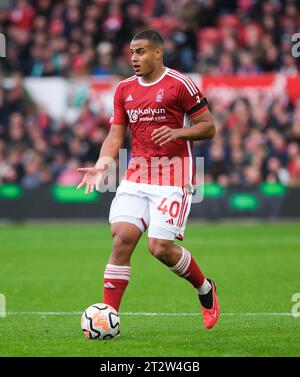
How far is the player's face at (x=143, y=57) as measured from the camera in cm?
888

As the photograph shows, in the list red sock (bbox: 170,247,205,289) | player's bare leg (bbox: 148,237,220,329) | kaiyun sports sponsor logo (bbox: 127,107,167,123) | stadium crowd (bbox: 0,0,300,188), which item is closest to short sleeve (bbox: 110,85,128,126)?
kaiyun sports sponsor logo (bbox: 127,107,167,123)

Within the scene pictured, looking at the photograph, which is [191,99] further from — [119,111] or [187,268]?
[187,268]

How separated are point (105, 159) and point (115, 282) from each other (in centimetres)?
113

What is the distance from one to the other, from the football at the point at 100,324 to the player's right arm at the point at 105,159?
1110 millimetres

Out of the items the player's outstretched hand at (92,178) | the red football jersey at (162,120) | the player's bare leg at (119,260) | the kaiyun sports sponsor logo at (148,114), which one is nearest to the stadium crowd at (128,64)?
the red football jersey at (162,120)

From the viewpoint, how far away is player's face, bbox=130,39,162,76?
8875 millimetres

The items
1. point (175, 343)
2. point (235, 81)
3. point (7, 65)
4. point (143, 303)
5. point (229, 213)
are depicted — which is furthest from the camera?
point (7, 65)

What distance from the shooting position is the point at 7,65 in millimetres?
26984

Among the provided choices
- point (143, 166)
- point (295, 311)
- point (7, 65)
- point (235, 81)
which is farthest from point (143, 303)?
point (7, 65)

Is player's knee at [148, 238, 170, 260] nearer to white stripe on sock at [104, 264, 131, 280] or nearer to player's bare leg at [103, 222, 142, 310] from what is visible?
player's bare leg at [103, 222, 142, 310]

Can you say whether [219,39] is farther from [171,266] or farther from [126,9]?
[171,266]

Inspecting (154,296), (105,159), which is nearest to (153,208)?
(105,159)

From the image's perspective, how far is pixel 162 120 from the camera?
8883mm

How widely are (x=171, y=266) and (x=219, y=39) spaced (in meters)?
18.4
